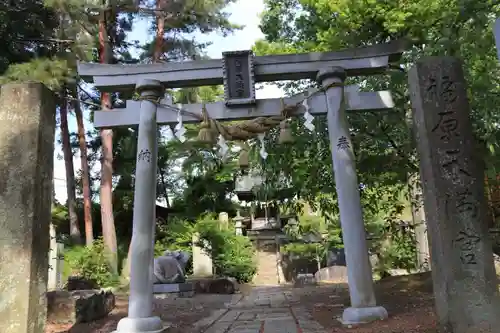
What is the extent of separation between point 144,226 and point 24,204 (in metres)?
2.01

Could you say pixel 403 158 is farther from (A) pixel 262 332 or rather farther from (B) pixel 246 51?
(A) pixel 262 332

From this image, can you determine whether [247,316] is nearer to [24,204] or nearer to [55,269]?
[24,204]

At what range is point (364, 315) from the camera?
5.15m

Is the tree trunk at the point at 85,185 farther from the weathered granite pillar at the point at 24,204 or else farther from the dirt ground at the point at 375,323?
the weathered granite pillar at the point at 24,204

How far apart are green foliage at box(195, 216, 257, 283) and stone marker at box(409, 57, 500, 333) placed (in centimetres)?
1343

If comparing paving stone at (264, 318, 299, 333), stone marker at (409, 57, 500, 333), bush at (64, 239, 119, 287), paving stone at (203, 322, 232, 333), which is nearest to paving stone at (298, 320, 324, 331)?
paving stone at (264, 318, 299, 333)

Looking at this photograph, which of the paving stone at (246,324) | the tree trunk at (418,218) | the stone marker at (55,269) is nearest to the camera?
the paving stone at (246,324)

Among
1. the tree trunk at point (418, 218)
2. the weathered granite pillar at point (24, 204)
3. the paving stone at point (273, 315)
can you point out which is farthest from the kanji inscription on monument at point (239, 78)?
the paving stone at point (273, 315)

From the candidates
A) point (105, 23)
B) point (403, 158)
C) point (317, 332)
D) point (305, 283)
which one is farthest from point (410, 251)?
point (105, 23)

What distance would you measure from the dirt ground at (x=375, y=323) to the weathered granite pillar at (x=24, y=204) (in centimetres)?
237

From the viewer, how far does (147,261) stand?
5.62m

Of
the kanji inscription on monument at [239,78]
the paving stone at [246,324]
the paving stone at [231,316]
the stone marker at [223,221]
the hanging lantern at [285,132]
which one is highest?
the kanji inscription on monument at [239,78]

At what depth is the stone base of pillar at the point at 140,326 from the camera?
5219 mm

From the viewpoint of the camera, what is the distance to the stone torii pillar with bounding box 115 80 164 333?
5.38 m
